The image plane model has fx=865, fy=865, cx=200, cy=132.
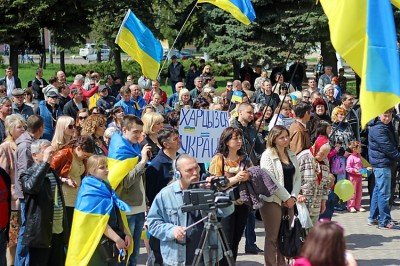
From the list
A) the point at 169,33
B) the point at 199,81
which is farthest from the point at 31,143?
the point at 169,33

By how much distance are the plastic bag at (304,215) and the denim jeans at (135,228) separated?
6.35 ft

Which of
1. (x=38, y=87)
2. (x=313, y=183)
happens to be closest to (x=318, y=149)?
(x=313, y=183)

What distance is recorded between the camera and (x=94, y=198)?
26.7 ft

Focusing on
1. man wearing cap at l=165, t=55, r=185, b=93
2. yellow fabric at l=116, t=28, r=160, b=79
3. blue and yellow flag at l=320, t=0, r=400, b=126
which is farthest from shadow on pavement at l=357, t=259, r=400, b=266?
man wearing cap at l=165, t=55, r=185, b=93

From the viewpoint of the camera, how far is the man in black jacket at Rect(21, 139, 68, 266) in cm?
835

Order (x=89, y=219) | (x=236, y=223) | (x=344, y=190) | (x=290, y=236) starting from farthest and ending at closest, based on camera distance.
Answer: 1. (x=344, y=190)
2. (x=290, y=236)
3. (x=236, y=223)
4. (x=89, y=219)

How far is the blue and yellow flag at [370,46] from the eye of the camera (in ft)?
24.3

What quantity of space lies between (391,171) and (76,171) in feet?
19.7

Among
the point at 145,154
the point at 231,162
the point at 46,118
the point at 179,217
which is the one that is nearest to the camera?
the point at 179,217

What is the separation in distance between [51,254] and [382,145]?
6.05 m

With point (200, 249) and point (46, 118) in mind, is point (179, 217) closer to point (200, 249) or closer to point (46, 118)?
point (200, 249)

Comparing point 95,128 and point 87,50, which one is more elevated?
point 87,50

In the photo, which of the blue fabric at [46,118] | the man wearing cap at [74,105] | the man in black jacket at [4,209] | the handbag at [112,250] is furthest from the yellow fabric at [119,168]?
the man wearing cap at [74,105]

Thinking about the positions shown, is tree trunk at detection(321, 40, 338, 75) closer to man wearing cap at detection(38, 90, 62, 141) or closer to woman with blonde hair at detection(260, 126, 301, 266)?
man wearing cap at detection(38, 90, 62, 141)
